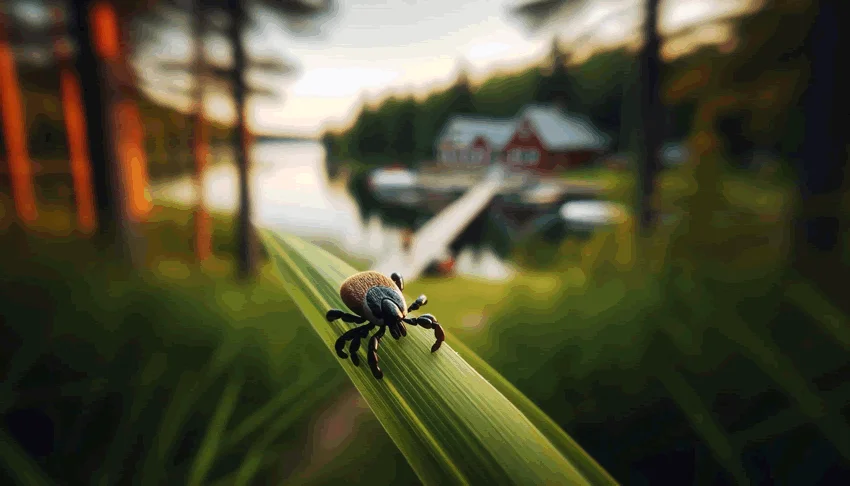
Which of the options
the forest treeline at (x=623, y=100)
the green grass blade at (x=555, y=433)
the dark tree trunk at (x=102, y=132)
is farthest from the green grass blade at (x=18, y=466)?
the dark tree trunk at (x=102, y=132)

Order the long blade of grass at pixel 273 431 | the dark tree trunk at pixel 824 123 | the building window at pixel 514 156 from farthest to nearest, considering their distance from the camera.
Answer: the building window at pixel 514 156 → the dark tree trunk at pixel 824 123 → the long blade of grass at pixel 273 431

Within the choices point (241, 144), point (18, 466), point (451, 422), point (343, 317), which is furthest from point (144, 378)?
point (241, 144)

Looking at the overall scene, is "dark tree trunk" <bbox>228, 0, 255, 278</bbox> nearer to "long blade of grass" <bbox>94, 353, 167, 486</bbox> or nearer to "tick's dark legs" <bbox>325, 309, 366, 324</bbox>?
"long blade of grass" <bbox>94, 353, 167, 486</bbox>

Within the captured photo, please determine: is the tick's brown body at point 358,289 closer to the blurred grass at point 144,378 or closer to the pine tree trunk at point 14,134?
the blurred grass at point 144,378

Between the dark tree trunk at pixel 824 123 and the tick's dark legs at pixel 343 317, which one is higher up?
the dark tree trunk at pixel 824 123

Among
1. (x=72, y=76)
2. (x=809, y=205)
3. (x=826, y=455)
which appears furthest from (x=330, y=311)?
(x=72, y=76)

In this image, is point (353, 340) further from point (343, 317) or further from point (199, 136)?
point (199, 136)
